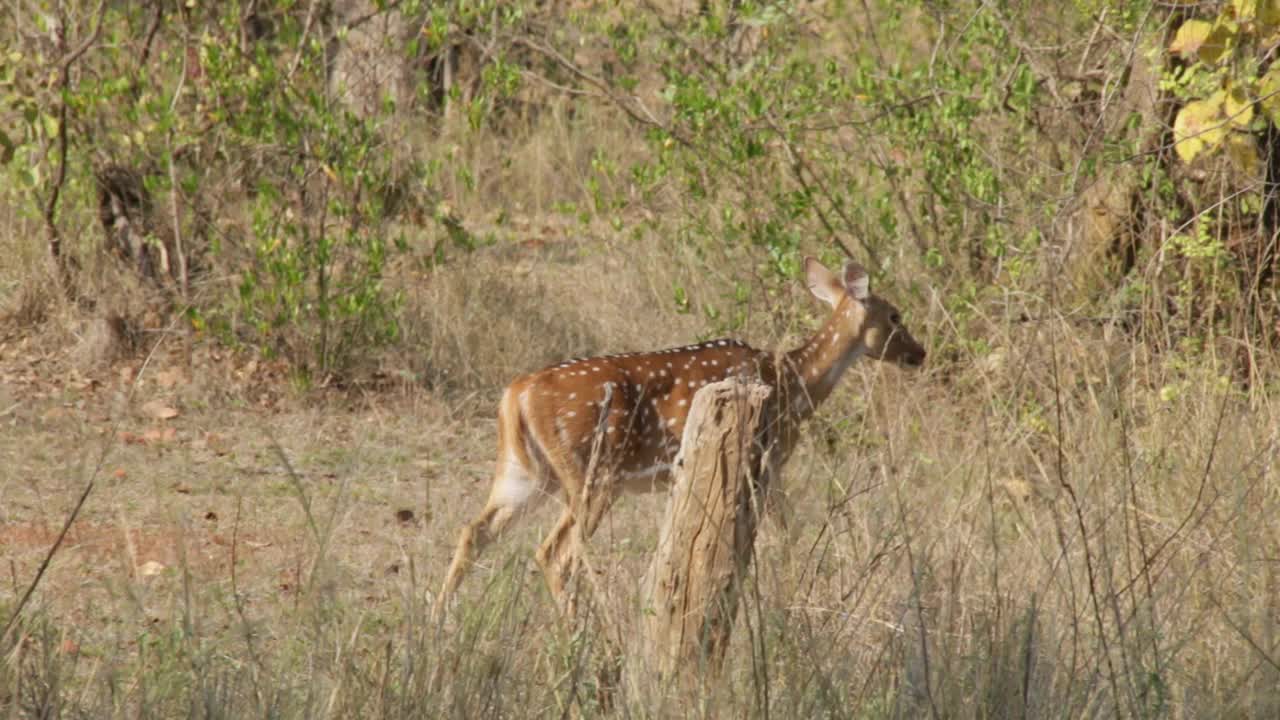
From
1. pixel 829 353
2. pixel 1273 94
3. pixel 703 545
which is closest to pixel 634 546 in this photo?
pixel 703 545

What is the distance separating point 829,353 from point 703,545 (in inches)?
131

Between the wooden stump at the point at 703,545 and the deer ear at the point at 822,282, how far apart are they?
11.6ft

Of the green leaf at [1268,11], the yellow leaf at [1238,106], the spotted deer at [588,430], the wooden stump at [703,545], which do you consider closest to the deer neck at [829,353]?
the spotted deer at [588,430]

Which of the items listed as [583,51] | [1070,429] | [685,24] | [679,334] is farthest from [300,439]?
[583,51]

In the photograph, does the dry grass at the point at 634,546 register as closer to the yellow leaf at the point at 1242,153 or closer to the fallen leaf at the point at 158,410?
the fallen leaf at the point at 158,410

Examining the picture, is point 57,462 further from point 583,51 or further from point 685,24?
point 583,51

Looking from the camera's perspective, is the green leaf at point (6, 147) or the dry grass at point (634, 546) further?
the green leaf at point (6, 147)

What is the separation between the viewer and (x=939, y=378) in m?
7.97

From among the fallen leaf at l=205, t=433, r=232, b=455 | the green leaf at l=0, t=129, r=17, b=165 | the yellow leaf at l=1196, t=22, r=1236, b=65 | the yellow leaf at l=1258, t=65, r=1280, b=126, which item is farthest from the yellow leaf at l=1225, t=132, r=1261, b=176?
the green leaf at l=0, t=129, r=17, b=165

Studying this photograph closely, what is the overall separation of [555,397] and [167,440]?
8.63ft

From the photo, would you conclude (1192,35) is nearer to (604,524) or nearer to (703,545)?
(604,524)

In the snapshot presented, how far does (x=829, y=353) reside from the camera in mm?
7504

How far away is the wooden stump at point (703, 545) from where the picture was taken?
416cm

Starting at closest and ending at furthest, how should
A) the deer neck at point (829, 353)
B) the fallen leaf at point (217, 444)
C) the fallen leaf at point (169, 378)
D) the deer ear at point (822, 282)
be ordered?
the deer neck at point (829, 353) → the deer ear at point (822, 282) → the fallen leaf at point (217, 444) → the fallen leaf at point (169, 378)
